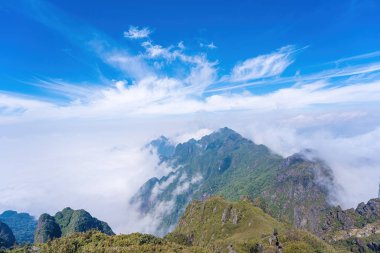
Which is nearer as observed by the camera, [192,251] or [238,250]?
[192,251]

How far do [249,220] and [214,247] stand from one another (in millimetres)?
43458

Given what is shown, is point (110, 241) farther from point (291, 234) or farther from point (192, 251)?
point (291, 234)

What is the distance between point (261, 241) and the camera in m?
153

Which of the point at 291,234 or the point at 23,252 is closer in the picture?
the point at 23,252

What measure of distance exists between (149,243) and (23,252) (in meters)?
46.7

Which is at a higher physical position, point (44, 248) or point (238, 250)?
point (238, 250)

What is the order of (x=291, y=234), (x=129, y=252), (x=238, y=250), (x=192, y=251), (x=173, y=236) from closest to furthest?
Result: (x=129, y=252) < (x=192, y=251) < (x=238, y=250) < (x=291, y=234) < (x=173, y=236)

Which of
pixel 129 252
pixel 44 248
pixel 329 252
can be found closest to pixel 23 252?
pixel 44 248

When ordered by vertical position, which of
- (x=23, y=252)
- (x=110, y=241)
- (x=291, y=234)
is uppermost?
(x=291, y=234)

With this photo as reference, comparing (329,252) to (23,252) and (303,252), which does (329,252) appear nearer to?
(303,252)

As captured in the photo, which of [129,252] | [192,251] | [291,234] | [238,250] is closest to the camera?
[129,252]

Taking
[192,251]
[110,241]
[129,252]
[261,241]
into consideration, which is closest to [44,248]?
[110,241]

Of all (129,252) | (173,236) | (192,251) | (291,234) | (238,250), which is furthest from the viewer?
(173,236)

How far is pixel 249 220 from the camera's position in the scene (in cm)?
19838
